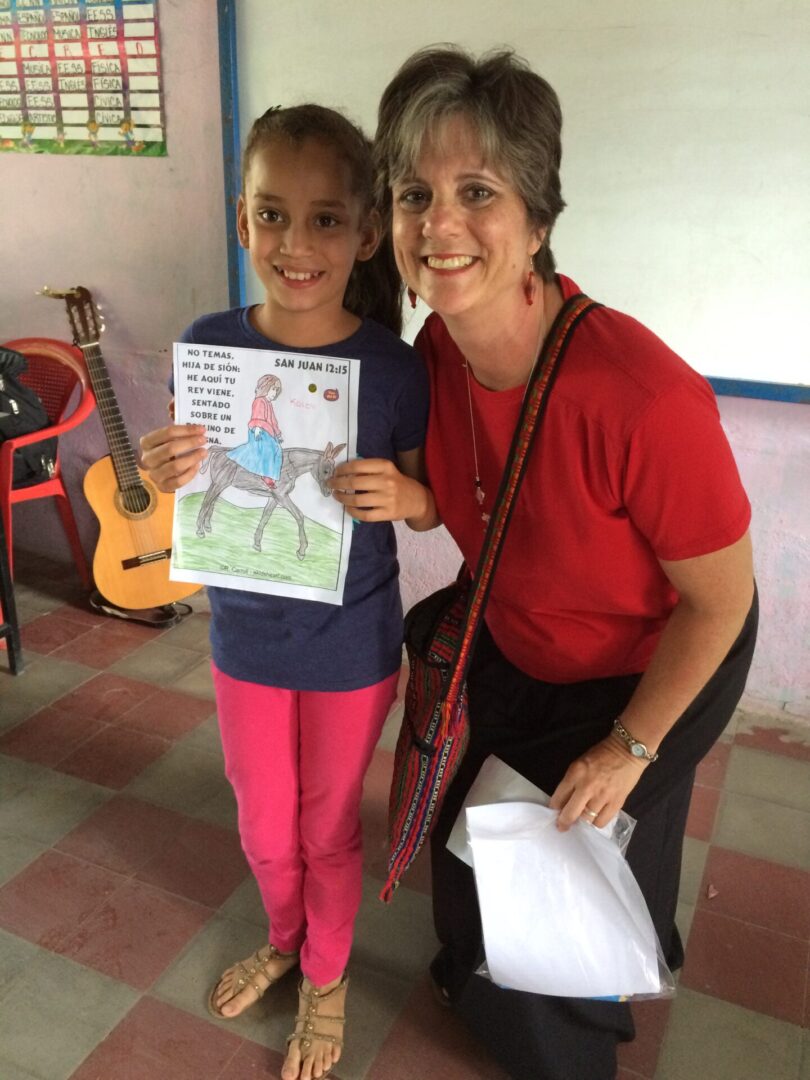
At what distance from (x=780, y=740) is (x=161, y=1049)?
1917 mm

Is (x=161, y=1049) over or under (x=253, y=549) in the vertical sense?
under

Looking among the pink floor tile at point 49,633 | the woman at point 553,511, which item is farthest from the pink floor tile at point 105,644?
the woman at point 553,511

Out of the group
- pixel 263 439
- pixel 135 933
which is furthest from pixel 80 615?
pixel 263 439

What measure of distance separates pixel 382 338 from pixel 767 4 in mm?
1493

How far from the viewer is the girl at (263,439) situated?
48.3 inches

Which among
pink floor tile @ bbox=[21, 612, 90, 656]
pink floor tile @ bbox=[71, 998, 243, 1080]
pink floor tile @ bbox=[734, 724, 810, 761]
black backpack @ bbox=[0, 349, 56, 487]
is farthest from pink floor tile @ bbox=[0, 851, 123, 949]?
pink floor tile @ bbox=[734, 724, 810, 761]

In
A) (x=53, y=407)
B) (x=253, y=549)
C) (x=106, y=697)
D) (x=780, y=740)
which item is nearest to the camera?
(x=253, y=549)

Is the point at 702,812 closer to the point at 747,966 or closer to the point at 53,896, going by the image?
the point at 747,966

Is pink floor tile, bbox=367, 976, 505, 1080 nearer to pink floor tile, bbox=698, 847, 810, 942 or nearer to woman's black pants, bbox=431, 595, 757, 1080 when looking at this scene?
woman's black pants, bbox=431, 595, 757, 1080

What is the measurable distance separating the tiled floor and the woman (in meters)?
0.26

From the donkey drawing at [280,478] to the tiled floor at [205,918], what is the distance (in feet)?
3.35

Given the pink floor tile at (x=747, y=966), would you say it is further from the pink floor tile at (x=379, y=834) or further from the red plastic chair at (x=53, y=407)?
the red plastic chair at (x=53, y=407)

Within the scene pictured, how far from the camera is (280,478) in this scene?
1251mm

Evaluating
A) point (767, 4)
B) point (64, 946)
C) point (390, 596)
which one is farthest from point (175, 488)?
point (767, 4)
